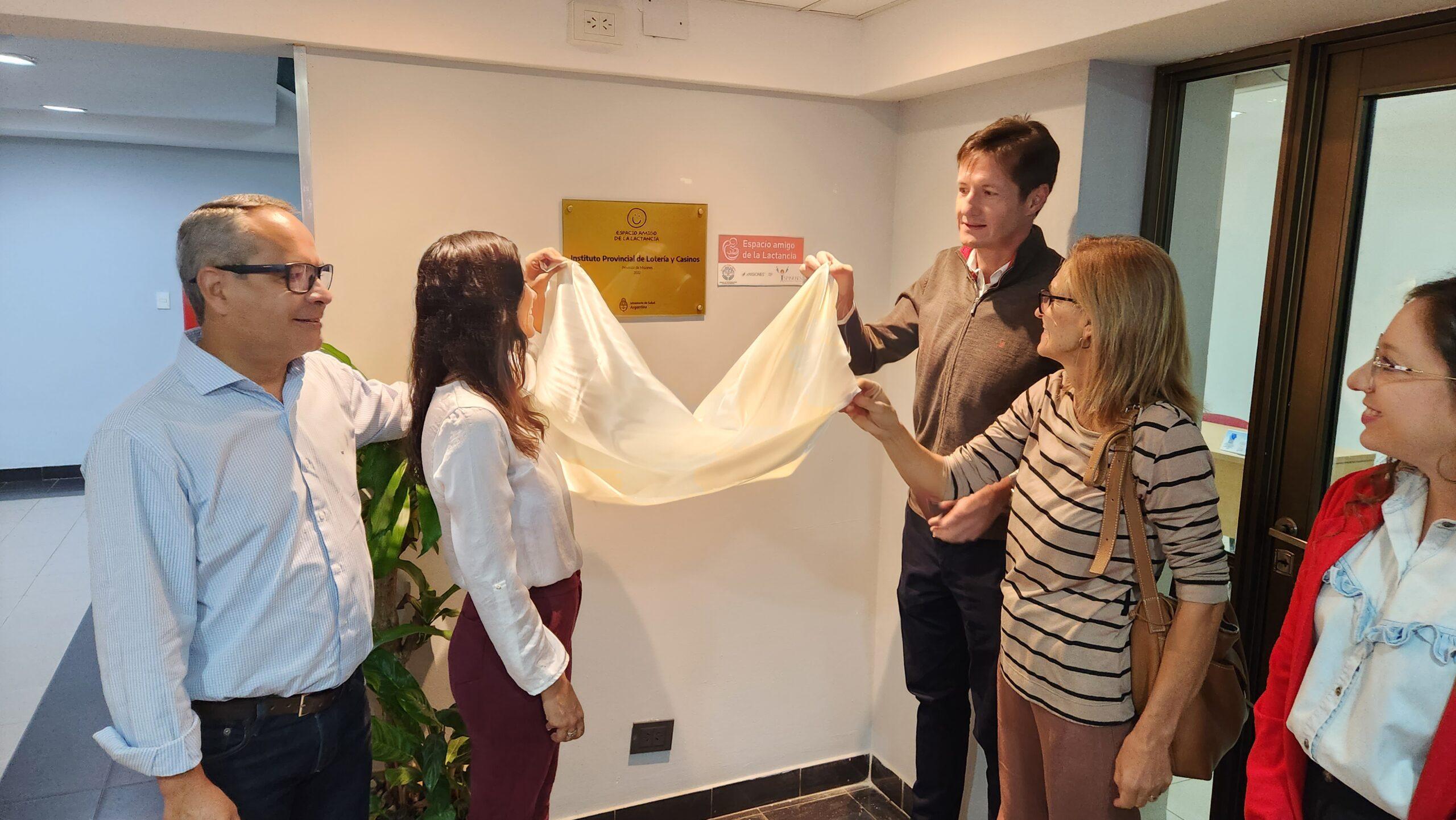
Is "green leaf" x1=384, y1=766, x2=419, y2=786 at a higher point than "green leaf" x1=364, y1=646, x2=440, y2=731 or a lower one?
lower

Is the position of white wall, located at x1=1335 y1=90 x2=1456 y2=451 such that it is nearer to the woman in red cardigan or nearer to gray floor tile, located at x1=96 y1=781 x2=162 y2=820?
the woman in red cardigan

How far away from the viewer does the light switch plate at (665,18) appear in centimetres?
240

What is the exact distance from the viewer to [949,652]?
2191 millimetres

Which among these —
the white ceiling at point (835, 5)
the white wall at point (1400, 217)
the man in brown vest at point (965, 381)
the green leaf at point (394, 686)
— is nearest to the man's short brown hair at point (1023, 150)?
the man in brown vest at point (965, 381)

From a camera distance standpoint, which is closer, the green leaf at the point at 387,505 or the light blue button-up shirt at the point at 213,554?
the light blue button-up shirt at the point at 213,554

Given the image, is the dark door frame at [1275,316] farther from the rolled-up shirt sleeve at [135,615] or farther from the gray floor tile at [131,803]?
the gray floor tile at [131,803]

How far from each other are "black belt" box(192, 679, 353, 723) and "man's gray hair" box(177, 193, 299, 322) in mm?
654

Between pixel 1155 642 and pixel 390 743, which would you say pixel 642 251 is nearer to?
pixel 390 743

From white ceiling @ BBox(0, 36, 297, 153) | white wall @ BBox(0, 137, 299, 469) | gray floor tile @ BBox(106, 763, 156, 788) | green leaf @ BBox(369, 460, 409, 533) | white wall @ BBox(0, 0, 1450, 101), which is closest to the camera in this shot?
white wall @ BBox(0, 0, 1450, 101)

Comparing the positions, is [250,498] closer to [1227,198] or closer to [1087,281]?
[1087,281]

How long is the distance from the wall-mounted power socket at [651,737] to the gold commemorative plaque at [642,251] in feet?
4.21

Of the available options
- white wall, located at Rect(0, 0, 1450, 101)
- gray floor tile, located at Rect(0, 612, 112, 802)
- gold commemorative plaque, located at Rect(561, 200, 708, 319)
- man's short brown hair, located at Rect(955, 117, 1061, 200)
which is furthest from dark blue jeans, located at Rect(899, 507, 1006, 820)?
gray floor tile, located at Rect(0, 612, 112, 802)

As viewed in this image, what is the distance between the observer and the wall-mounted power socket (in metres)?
2.79

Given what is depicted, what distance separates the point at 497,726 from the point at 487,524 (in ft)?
1.46
